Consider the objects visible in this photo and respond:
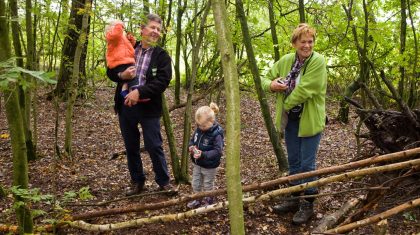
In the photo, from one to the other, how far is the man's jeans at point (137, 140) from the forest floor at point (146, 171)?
10.4 inches

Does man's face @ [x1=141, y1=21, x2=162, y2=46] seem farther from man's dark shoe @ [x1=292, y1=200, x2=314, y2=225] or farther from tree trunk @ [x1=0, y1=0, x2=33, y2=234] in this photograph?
man's dark shoe @ [x1=292, y1=200, x2=314, y2=225]

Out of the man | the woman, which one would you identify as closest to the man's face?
the man

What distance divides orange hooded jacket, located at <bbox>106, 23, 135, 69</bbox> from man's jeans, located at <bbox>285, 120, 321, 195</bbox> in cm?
181

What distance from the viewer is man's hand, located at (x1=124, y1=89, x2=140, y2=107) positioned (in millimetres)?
3854

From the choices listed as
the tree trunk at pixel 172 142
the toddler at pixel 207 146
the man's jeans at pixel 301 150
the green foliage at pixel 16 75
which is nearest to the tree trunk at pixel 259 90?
the man's jeans at pixel 301 150

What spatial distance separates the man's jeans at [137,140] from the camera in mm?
4117

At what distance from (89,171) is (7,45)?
314cm

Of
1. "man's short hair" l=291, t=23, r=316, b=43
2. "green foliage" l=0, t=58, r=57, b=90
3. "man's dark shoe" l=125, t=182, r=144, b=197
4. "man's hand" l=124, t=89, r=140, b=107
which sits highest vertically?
"man's short hair" l=291, t=23, r=316, b=43

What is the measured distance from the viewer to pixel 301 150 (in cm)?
377

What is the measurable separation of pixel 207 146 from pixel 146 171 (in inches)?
71.3

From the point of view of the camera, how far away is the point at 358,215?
338cm

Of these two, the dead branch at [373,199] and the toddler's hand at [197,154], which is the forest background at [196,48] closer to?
the toddler's hand at [197,154]

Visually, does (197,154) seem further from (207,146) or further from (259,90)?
(259,90)

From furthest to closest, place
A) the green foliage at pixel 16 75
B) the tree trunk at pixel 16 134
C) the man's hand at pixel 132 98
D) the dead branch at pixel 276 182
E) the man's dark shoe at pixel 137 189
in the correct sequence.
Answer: the man's dark shoe at pixel 137 189, the man's hand at pixel 132 98, the dead branch at pixel 276 182, the tree trunk at pixel 16 134, the green foliage at pixel 16 75
